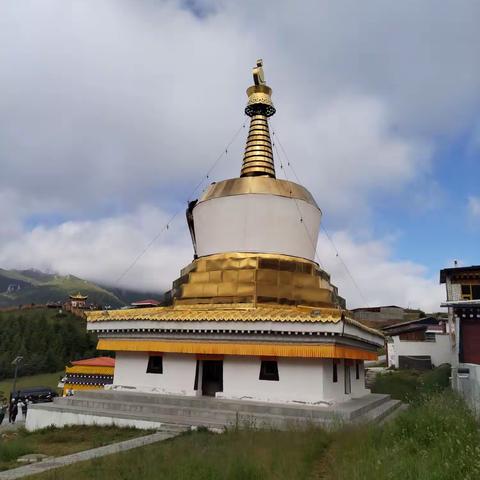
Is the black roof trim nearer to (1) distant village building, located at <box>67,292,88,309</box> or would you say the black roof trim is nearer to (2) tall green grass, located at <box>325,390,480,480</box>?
(2) tall green grass, located at <box>325,390,480,480</box>

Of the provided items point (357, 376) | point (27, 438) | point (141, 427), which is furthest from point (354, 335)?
point (27, 438)

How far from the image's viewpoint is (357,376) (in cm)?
1478

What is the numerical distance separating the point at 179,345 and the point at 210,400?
1.67m

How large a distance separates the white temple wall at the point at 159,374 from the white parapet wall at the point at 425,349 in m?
22.1

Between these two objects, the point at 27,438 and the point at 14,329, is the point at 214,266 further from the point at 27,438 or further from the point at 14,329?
the point at 14,329

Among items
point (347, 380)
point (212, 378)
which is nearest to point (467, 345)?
point (347, 380)

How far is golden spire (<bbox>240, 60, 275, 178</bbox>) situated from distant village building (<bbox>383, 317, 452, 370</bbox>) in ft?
63.0

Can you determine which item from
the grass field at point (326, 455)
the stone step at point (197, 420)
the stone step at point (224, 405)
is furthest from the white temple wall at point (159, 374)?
the grass field at point (326, 455)

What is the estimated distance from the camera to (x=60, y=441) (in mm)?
9633

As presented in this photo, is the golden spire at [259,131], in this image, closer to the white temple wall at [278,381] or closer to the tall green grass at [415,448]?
the white temple wall at [278,381]

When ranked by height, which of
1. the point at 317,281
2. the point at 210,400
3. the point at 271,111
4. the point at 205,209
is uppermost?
the point at 271,111

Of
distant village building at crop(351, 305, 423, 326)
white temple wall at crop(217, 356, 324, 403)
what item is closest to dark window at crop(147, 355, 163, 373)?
white temple wall at crop(217, 356, 324, 403)

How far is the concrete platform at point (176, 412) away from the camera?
9977 millimetres

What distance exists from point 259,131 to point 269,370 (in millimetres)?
8668
